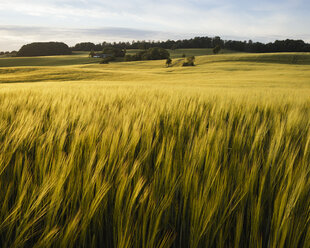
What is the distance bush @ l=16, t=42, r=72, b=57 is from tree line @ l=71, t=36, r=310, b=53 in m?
11.2

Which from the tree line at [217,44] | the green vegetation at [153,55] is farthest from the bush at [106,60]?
the tree line at [217,44]

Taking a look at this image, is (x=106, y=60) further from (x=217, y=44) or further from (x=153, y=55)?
(x=217, y=44)

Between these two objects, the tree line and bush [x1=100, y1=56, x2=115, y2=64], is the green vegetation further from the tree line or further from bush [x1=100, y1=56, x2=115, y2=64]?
the tree line

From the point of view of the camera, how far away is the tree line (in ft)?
218

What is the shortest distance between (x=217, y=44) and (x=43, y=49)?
6535 cm

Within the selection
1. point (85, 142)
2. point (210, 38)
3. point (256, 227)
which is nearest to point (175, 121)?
point (85, 142)

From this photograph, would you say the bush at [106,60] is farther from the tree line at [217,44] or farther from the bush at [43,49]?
the bush at [43,49]

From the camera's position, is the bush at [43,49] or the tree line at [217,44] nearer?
the tree line at [217,44]

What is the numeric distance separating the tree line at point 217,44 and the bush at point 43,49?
442 inches

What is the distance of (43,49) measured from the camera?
3499 inches

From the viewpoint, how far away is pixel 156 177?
695 mm

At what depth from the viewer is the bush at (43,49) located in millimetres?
87500

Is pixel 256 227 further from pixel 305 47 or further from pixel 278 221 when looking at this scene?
pixel 305 47

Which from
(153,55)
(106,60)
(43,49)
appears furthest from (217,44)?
(43,49)
